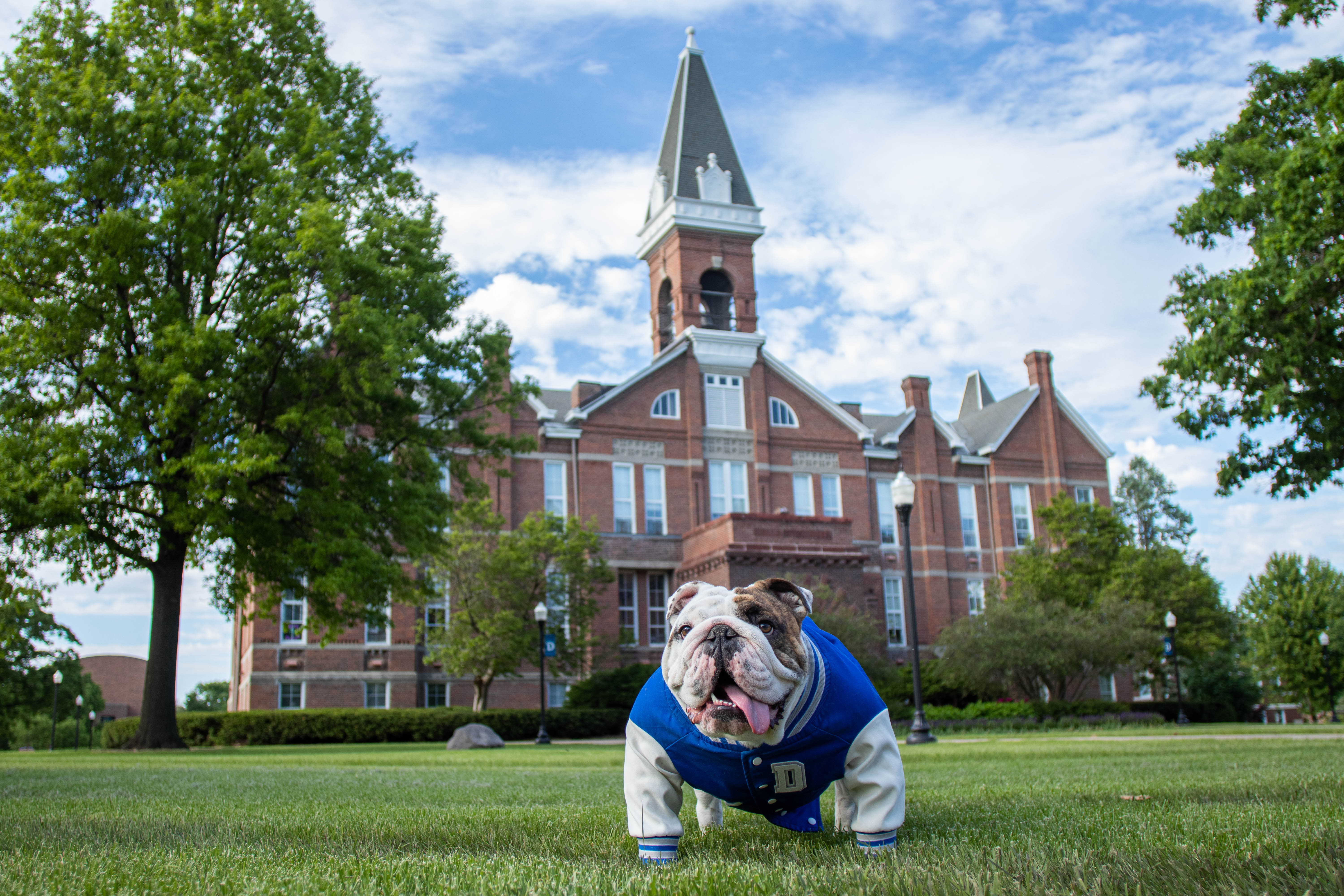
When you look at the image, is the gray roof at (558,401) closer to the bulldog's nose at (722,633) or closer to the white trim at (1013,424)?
the white trim at (1013,424)

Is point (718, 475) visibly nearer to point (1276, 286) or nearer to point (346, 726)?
point (346, 726)

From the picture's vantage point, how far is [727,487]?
4319 centimetres

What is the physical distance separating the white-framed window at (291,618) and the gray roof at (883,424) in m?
25.0

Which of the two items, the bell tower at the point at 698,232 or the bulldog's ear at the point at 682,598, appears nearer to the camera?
the bulldog's ear at the point at 682,598

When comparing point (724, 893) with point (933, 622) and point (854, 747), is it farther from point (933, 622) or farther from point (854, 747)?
point (933, 622)

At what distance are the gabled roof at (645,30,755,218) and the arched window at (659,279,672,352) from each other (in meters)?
3.64

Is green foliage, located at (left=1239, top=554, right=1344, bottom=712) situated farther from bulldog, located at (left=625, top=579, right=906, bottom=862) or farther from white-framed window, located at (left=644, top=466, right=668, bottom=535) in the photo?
bulldog, located at (left=625, top=579, right=906, bottom=862)

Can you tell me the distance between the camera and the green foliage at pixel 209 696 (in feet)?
361

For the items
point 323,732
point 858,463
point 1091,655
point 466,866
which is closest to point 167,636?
point 323,732

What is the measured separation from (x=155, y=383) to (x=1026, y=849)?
18062 mm

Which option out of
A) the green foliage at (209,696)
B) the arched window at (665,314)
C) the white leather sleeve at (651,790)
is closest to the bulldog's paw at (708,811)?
the white leather sleeve at (651,790)

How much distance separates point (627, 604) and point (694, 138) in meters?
22.0

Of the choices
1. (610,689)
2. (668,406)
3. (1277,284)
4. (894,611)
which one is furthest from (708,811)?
(894,611)

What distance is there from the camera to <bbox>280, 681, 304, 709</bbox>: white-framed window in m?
36.4
